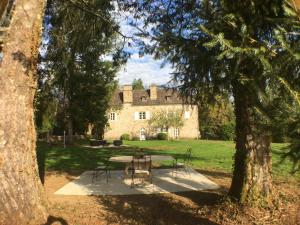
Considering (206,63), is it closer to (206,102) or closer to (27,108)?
(206,102)

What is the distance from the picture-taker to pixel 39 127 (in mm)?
34219

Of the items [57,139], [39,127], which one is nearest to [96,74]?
[39,127]

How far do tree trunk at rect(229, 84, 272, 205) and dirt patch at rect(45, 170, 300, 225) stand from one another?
292 mm

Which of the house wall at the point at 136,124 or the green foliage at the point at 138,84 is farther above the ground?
the green foliage at the point at 138,84

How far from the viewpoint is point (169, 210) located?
9.22m

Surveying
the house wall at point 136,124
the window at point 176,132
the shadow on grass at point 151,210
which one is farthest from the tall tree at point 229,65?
the house wall at point 136,124

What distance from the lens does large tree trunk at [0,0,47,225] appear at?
7363 mm

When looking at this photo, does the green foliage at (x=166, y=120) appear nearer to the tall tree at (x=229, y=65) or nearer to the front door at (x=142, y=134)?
the front door at (x=142, y=134)

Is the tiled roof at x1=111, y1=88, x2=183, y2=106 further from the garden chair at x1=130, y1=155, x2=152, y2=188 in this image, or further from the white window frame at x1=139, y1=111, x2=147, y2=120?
the garden chair at x1=130, y1=155, x2=152, y2=188

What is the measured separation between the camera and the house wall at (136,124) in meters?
53.6

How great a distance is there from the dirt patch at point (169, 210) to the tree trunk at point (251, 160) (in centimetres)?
29

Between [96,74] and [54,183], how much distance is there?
883 inches

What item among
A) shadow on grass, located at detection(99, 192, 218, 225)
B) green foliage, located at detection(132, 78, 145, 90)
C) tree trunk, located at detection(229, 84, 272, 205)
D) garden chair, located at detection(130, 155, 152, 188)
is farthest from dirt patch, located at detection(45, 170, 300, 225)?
green foliage, located at detection(132, 78, 145, 90)

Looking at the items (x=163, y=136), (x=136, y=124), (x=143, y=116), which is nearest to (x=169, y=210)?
(x=163, y=136)
